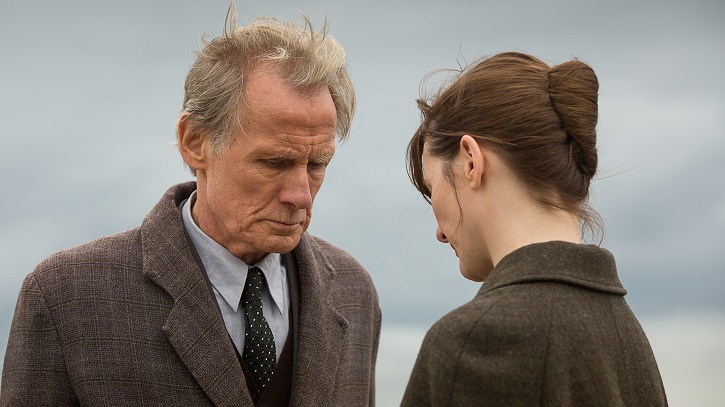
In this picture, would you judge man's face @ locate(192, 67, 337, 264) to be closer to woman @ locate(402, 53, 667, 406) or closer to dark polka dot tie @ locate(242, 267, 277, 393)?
dark polka dot tie @ locate(242, 267, 277, 393)

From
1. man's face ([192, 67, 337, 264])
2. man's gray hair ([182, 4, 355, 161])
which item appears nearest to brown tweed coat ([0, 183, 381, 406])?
man's face ([192, 67, 337, 264])

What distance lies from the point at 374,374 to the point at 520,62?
223cm

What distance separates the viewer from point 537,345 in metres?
2.47

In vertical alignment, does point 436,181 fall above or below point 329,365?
above

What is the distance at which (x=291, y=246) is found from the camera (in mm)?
3803

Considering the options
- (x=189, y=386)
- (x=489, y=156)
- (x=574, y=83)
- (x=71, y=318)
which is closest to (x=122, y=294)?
(x=71, y=318)

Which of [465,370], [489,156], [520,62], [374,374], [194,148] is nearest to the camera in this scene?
[465,370]

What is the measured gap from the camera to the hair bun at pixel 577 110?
2.80 metres

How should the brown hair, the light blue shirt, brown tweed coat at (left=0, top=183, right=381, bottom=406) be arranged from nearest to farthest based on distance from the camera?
the brown hair, brown tweed coat at (left=0, top=183, right=381, bottom=406), the light blue shirt

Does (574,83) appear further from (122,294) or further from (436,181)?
(122,294)

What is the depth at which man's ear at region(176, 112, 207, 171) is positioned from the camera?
3977 millimetres

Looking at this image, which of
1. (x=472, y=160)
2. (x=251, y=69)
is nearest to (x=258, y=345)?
(x=251, y=69)

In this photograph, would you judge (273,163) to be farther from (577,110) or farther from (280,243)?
(577,110)

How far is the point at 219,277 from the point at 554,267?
5.85 ft
